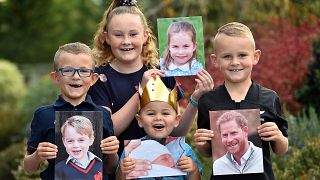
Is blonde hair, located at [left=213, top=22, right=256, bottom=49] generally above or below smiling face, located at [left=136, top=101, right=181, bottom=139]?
above

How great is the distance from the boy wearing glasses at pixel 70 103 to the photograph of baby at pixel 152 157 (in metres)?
0.14

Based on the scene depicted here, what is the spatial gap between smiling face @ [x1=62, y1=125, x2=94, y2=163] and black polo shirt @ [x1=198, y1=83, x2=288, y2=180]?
2.49 feet

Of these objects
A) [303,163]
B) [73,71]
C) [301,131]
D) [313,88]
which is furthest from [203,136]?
[313,88]

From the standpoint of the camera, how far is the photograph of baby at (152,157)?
4.74m

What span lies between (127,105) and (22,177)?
13.1 feet

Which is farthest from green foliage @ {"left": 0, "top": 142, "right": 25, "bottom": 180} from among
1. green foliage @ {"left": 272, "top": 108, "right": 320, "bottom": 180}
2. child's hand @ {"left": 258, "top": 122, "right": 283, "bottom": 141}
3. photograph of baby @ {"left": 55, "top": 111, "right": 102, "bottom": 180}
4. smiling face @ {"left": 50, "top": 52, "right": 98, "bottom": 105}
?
child's hand @ {"left": 258, "top": 122, "right": 283, "bottom": 141}

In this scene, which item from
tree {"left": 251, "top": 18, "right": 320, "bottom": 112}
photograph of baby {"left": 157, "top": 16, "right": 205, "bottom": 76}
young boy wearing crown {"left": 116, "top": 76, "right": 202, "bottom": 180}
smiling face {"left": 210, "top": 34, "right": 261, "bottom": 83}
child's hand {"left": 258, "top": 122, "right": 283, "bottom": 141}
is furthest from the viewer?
tree {"left": 251, "top": 18, "right": 320, "bottom": 112}

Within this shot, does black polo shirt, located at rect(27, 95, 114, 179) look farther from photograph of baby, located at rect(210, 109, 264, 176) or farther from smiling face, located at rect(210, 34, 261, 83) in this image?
smiling face, located at rect(210, 34, 261, 83)

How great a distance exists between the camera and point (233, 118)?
4582 mm

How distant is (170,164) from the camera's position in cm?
476

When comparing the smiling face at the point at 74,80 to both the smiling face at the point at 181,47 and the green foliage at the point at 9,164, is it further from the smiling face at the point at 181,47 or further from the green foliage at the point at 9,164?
the green foliage at the point at 9,164

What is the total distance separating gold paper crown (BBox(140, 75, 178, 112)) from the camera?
478 centimetres

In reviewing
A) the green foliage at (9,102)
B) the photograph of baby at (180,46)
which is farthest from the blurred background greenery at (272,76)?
the photograph of baby at (180,46)

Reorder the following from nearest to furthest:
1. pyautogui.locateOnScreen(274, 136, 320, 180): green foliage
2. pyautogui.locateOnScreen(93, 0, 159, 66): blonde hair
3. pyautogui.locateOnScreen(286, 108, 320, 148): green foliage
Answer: pyautogui.locateOnScreen(93, 0, 159, 66): blonde hair → pyautogui.locateOnScreen(274, 136, 320, 180): green foliage → pyautogui.locateOnScreen(286, 108, 320, 148): green foliage
